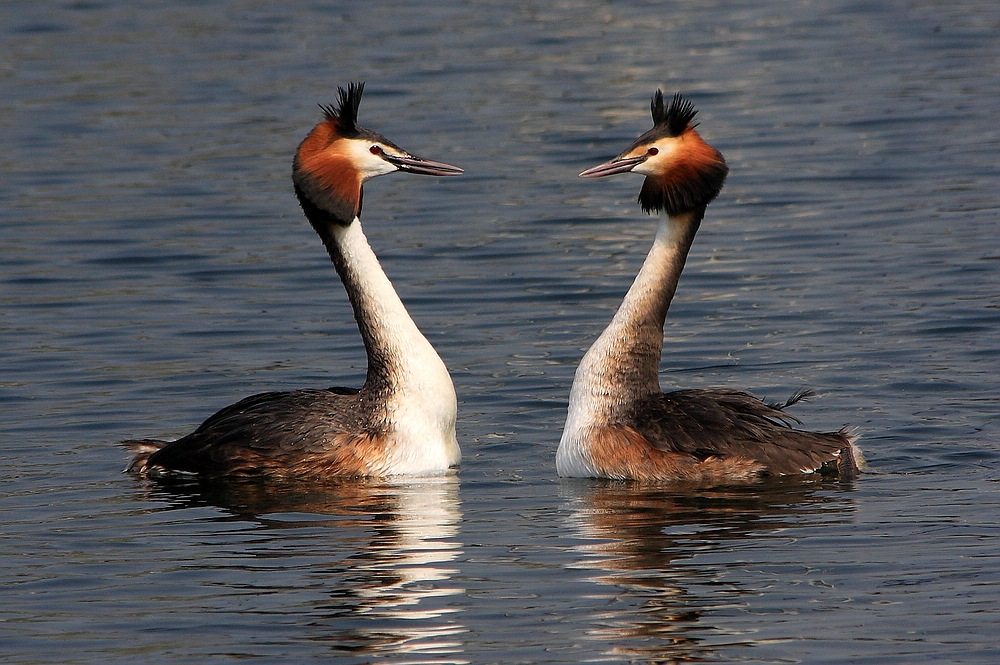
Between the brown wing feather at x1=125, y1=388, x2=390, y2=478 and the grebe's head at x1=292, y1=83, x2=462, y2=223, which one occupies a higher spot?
the grebe's head at x1=292, y1=83, x2=462, y2=223

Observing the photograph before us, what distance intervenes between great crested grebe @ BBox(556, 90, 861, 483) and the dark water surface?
207 mm

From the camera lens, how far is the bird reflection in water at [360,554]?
7336 millimetres

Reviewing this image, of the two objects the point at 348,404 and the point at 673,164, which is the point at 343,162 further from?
the point at 673,164

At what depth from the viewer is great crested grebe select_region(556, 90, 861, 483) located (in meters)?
9.47

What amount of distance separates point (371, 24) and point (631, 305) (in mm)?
15524

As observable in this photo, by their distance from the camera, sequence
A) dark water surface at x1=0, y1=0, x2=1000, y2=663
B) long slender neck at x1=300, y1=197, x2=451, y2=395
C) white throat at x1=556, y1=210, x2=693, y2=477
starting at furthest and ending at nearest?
long slender neck at x1=300, y1=197, x2=451, y2=395, white throat at x1=556, y1=210, x2=693, y2=477, dark water surface at x1=0, y1=0, x2=1000, y2=663

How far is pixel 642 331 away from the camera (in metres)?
10.1

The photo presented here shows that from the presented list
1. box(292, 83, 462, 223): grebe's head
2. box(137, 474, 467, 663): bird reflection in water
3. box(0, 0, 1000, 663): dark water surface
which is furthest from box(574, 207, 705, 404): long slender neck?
box(292, 83, 462, 223): grebe's head

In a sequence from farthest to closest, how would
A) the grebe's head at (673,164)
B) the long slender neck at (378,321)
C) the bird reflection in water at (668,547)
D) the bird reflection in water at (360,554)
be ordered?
the long slender neck at (378,321) < the grebe's head at (673,164) < the bird reflection in water at (360,554) < the bird reflection in water at (668,547)

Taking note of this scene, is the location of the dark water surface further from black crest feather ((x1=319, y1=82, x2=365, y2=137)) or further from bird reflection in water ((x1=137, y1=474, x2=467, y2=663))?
black crest feather ((x1=319, y1=82, x2=365, y2=137))

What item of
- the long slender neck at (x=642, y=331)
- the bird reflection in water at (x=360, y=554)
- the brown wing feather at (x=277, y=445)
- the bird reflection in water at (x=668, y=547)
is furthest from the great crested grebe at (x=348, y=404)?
the bird reflection in water at (x=668, y=547)

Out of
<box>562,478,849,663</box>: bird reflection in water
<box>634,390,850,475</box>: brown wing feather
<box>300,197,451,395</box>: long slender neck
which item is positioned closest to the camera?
<box>562,478,849,663</box>: bird reflection in water

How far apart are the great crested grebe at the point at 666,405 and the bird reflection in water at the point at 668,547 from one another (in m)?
0.12

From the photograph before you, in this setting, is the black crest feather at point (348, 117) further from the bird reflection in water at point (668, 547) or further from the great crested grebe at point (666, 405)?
the bird reflection in water at point (668, 547)
